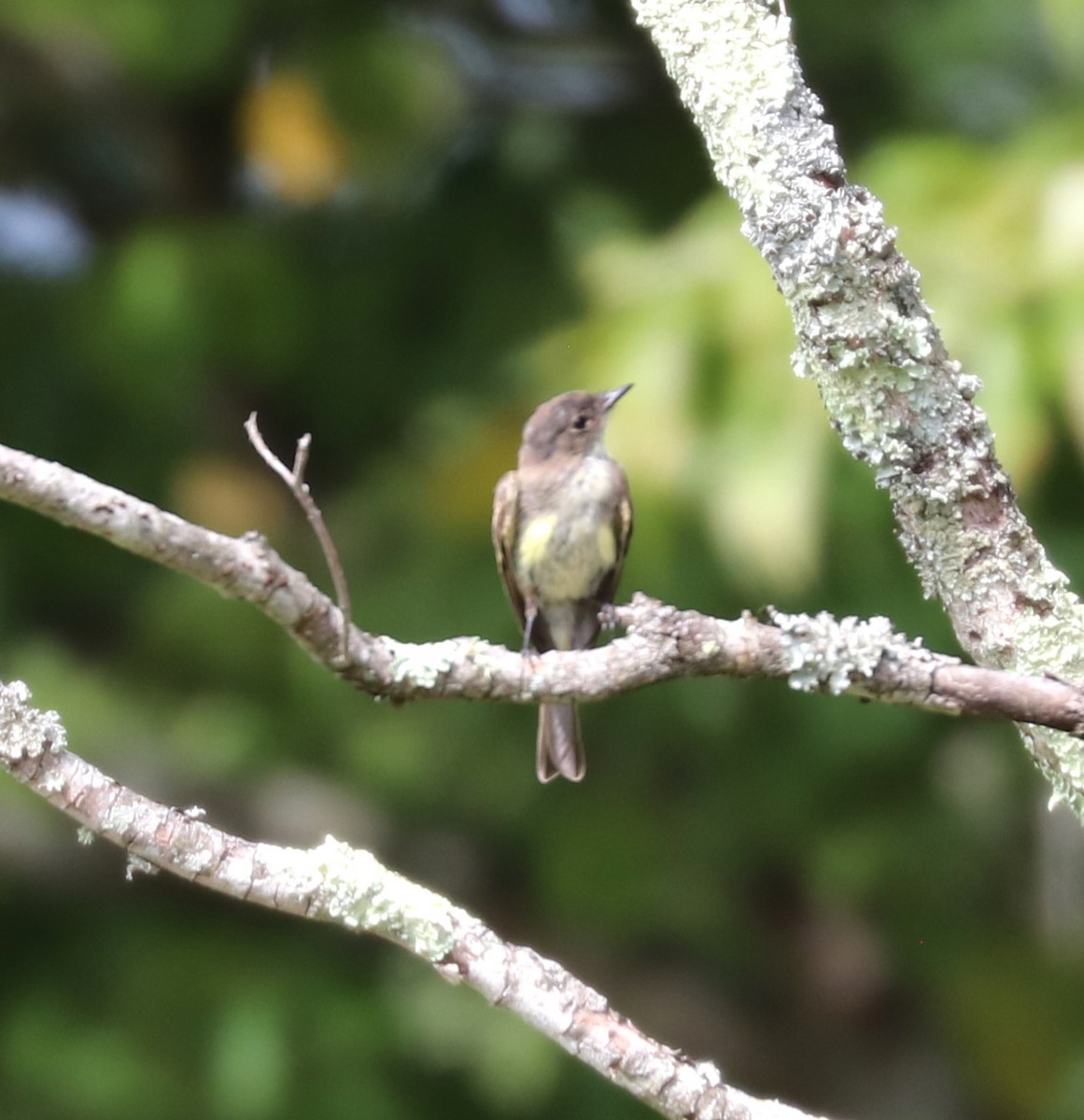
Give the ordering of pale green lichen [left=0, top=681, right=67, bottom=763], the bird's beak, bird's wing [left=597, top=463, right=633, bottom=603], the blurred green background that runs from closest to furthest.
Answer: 1. pale green lichen [left=0, top=681, right=67, bottom=763]
2. the bird's beak
3. bird's wing [left=597, top=463, right=633, bottom=603]
4. the blurred green background

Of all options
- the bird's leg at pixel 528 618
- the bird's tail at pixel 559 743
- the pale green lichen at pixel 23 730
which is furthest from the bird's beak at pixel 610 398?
the pale green lichen at pixel 23 730

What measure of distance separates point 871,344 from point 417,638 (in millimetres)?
3107

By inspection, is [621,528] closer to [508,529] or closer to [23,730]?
[508,529]

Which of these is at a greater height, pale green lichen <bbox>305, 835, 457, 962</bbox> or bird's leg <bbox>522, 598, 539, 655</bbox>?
bird's leg <bbox>522, 598, 539, 655</bbox>

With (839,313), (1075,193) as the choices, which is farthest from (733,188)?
(1075,193)

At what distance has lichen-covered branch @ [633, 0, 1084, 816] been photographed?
2166mm

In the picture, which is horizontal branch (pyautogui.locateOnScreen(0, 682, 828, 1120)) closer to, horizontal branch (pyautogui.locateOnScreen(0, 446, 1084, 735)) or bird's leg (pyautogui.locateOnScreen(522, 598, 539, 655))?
horizontal branch (pyautogui.locateOnScreen(0, 446, 1084, 735))

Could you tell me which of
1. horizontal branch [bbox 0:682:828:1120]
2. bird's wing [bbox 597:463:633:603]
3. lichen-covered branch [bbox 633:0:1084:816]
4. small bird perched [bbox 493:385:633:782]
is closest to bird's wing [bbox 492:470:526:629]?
small bird perched [bbox 493:385:633:782]

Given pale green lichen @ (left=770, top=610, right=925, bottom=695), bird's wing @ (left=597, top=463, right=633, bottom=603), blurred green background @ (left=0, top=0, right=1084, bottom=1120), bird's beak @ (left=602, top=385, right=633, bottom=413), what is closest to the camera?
pale green lichen @ (left=770, top=610, right=925, bottom=695)

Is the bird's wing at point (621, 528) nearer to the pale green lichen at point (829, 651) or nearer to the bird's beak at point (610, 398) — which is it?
the bird's beak at point (610, 398)

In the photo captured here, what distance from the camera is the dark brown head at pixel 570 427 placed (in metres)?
4.91

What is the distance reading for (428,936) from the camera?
2.00 meters

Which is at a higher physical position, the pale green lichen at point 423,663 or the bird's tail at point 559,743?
the bird's tail at point 559,743

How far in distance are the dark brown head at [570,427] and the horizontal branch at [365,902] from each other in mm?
2936
